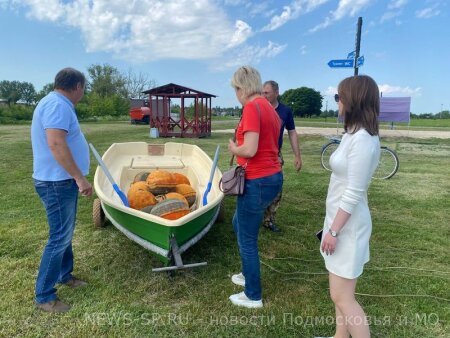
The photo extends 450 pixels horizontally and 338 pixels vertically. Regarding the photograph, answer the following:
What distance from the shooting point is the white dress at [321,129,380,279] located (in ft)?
6.14

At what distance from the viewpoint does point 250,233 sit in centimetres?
273

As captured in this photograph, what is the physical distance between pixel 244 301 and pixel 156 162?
3.76 meters

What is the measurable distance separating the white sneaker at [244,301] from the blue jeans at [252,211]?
0.21m

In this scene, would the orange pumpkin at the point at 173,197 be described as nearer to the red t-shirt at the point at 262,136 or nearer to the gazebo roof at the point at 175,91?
the red t-shirt at the point at 262,136

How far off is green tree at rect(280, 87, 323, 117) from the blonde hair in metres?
74.7

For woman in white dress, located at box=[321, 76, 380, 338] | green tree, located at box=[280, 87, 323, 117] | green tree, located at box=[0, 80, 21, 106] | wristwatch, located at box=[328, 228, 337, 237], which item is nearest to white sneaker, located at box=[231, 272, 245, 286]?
woman in white dress, located at box=[321, 76, 380, 338]

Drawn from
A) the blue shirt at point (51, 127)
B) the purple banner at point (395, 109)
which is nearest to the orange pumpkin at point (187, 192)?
the blue shirt at point (51, 127)

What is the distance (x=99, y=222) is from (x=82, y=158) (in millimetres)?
1996

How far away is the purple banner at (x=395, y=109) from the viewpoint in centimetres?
1435

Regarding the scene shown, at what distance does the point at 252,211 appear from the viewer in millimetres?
2652

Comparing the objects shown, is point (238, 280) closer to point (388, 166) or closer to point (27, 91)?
point (388, 166)

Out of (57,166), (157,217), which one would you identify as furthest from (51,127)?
(157,217)

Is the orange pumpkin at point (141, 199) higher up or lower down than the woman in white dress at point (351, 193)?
lower down

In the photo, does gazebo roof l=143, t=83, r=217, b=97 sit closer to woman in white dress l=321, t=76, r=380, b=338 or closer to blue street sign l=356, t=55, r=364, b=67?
blue street sign l=356, t=55, r=364, b=67
